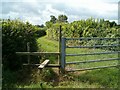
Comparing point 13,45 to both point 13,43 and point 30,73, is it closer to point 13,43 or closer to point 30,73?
point 13,43

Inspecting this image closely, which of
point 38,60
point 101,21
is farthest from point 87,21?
point 38,60

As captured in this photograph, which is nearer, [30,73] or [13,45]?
[30,73]

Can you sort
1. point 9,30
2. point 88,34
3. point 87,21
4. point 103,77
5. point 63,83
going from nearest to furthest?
point 63,83 → point 103,77 → point 9,30 → point 88,34 → point 87,21

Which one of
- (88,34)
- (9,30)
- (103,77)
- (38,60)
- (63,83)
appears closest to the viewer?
(63,83)

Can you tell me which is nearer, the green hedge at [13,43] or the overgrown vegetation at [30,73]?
the overgrown vegetation at [30,73]

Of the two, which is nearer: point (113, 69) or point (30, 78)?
point (30, 78)

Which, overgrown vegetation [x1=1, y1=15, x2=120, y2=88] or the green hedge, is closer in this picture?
overgrown vegetation [x1=1, y1=15, x2=120, y2=88]

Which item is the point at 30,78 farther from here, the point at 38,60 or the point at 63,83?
the point at 38,60

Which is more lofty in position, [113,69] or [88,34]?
[88,34]

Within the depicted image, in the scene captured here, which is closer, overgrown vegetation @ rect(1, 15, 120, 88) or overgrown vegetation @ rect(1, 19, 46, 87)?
overgrown vegetation @ rect(1, 15, 120, 88)

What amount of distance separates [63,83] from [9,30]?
10.4 feet

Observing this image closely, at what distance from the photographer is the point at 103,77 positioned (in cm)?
943

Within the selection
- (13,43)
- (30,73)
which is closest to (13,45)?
(13,43)

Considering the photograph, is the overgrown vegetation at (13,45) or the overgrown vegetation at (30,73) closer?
the overgrown vegetation at (30,73)
